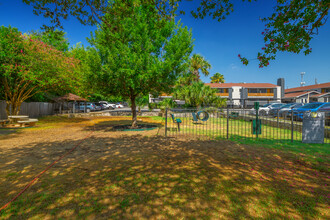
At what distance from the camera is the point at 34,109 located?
2011cm

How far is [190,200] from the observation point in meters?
2.80

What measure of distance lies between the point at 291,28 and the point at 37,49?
55.0 ft

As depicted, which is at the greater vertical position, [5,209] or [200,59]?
[200,59]

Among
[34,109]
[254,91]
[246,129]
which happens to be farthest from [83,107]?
[254,91]

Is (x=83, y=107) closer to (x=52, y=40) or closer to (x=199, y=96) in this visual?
(x=52, y=40)

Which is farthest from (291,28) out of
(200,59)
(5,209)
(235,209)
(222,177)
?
(200,59)

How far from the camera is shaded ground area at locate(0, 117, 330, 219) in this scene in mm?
2523

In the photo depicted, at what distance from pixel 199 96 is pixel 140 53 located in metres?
14.2

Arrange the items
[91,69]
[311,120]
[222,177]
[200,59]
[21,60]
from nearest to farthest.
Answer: [222,177]
[311,120]
[91,69]
[21,60]
[200,59]

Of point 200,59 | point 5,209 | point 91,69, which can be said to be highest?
point 200,59

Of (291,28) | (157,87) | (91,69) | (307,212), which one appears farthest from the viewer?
(157,87)

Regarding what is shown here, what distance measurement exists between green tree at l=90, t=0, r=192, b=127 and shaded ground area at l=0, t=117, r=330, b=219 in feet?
17.6

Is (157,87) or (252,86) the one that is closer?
(157,87)

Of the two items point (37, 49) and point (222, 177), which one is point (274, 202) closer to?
point (222, 177)
